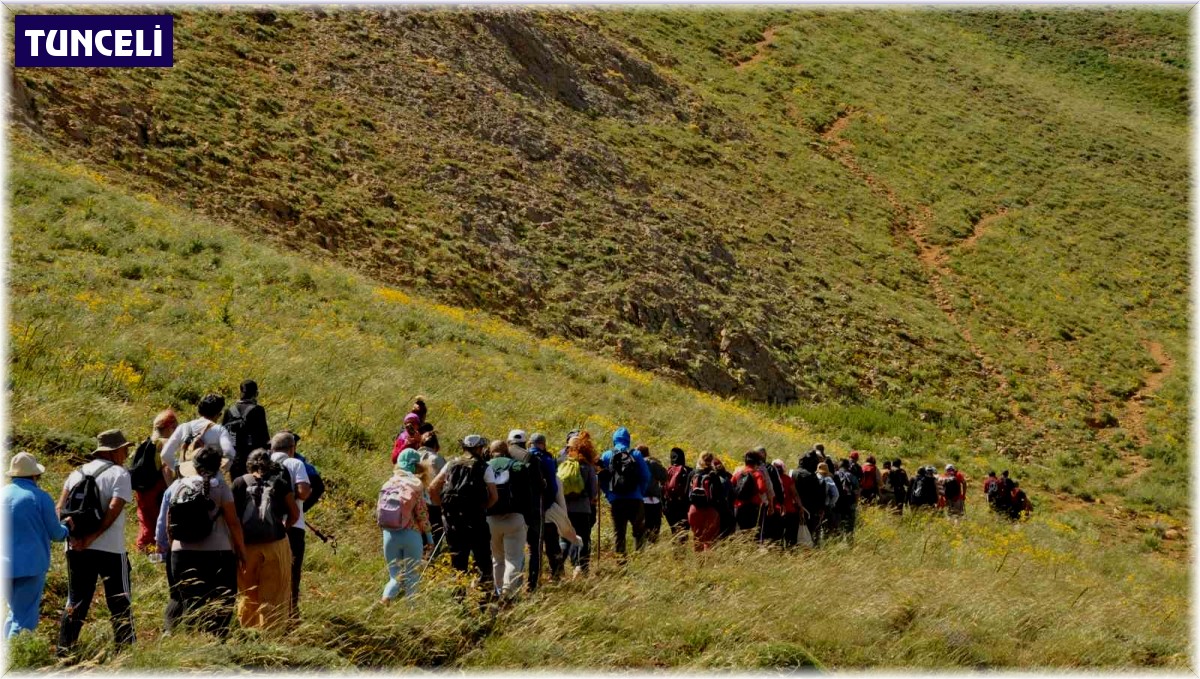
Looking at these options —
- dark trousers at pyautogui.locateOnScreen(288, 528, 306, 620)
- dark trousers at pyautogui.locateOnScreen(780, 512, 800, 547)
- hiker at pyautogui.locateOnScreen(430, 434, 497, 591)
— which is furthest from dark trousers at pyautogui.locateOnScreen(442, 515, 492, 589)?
dark trousers at pyautogui.locateOnScreen(780, 512, 800, 547)

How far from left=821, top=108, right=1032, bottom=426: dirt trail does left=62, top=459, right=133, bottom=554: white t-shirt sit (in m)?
29.0

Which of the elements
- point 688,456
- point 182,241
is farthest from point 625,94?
point 688,456

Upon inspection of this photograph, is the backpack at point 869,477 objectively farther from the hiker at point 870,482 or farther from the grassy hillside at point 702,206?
the grassy hillside at point 702,206

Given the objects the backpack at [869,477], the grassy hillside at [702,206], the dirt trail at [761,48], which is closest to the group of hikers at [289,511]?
the backpack at [869,477]

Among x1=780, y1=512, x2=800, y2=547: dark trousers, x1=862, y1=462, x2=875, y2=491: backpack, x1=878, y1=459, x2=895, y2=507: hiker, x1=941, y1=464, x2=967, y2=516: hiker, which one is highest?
x1=780, y1=512, x2=800, y2=547: dark trousers

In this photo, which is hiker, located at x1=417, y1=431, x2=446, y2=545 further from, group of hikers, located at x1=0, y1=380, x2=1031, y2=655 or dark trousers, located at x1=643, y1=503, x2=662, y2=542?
dark trousers, located at x1=643, y1=503, x2=662, y2=542

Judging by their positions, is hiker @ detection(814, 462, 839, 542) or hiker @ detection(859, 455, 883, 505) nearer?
hiker @ detection(814, 462, 839, 542)

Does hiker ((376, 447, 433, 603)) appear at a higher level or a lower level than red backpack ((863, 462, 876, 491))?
higher

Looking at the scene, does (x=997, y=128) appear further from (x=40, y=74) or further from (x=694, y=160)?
(x=40, y=74)

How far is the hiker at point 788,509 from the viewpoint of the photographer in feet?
38.4

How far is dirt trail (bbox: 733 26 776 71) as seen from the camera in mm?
58994

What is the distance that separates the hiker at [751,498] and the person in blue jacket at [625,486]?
1091 millimetres

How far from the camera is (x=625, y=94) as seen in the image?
4512 centimetres

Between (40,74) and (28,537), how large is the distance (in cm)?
2380
